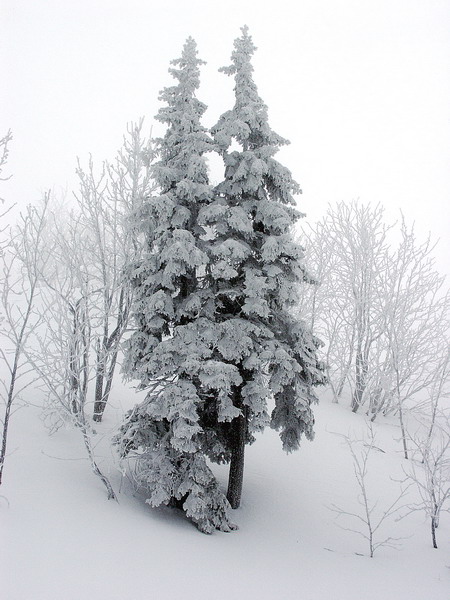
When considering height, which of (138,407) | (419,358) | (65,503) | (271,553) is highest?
(419,358)

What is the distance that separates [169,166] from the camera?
9906 millimetres

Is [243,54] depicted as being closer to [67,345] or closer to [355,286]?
[67,345]

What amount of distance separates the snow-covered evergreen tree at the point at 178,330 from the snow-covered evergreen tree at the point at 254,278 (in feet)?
1.46

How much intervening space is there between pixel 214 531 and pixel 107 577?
3.29m

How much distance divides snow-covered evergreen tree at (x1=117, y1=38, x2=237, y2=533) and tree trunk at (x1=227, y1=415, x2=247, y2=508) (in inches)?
26.9

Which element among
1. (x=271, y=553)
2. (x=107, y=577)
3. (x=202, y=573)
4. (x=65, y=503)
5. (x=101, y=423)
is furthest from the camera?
(x=101, y=423)

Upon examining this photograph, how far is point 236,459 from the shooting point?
10.4 m

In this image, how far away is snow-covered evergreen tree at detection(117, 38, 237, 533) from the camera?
8.77 metres

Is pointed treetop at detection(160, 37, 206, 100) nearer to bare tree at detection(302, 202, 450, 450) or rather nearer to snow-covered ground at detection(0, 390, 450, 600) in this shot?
snow-covered ground at detection(0, 390, 450, 600)

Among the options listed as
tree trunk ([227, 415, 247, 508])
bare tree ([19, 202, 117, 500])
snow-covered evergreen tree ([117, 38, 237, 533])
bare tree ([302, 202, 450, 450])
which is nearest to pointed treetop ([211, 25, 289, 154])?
snow-covered evergreen tree ([117, 38, 237, 533])

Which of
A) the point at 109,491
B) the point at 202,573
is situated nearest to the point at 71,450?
the point at 109,491

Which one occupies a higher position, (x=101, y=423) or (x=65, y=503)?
(x=101, y=423)

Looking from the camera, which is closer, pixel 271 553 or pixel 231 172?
pixel 271 553

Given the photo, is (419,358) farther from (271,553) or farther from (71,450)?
(71,450)
